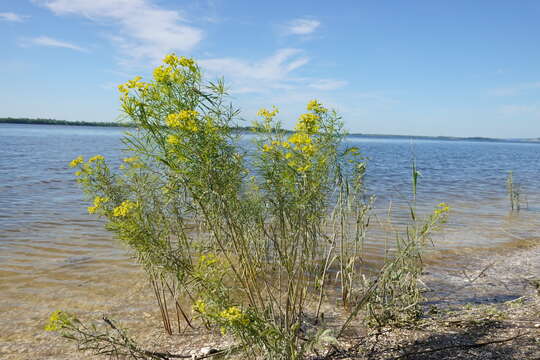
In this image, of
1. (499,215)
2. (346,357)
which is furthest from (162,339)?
(499,215)

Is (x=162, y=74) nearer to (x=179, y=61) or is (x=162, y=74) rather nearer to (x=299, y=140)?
(x=179, y=61)

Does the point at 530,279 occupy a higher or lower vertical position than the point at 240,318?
lower

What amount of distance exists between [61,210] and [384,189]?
11.2 meters

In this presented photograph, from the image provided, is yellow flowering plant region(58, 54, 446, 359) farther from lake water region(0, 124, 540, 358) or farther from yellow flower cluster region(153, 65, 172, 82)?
lake water region(0, 124, 540, 358)

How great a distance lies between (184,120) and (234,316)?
1.31m

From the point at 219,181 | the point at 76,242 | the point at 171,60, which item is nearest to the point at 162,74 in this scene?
the point at 171,60

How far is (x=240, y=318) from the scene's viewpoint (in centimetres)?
270

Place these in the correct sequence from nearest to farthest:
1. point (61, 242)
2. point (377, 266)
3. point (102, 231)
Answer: point (377, 266) → point (61, 242) → point (102, 231)

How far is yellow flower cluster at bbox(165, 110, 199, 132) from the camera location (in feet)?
8.62

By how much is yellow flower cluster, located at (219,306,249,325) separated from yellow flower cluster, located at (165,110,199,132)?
1.21m

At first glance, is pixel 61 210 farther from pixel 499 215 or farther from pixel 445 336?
pixel 499 215

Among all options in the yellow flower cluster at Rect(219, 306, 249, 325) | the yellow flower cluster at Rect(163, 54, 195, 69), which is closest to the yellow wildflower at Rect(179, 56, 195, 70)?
the yellow flower cluster at Rect(163, 54, 195, 69)

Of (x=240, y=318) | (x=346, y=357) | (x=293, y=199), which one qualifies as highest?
(x=293, y=199)

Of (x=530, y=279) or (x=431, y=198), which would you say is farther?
(x=431, y=198)
